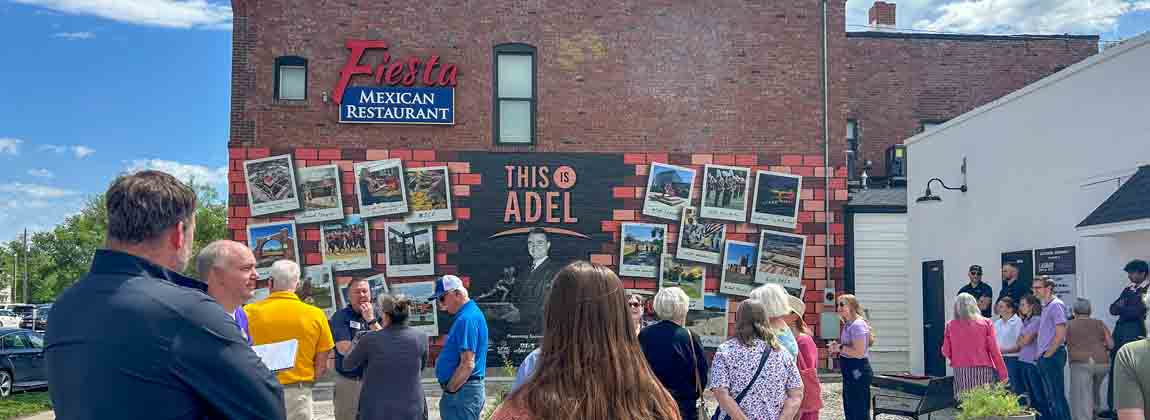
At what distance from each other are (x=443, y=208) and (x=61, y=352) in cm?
1621

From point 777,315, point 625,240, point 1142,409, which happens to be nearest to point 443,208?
point 625,240

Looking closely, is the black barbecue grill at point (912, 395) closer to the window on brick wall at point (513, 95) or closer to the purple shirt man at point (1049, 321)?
the purple shirt man at point (1049, 321)

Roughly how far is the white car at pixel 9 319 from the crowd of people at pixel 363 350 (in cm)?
4093

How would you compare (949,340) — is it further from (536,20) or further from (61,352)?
(536,20)

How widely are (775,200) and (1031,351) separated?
8.11 m

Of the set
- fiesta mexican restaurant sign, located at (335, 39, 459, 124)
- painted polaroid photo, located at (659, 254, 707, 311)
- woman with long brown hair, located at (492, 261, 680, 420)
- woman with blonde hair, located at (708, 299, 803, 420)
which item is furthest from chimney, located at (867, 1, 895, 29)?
woman with long brown hair, located at (492, 261, 680, 420)

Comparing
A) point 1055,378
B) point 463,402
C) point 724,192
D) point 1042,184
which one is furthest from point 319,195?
point 1055,378

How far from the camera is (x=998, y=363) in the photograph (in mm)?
10227

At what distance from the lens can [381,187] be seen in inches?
736

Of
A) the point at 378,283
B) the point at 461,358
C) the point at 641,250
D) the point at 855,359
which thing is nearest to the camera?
the point at 461,358

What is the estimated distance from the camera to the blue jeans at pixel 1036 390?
37.2 feet

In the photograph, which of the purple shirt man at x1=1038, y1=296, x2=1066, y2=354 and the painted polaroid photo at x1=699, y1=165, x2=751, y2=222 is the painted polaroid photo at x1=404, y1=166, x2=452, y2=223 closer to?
the painted polaroid photo at x1=699, y1=165, x2=751, y2=222

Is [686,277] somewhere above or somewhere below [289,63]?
below

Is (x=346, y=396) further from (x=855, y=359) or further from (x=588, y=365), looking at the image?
(x=588, y=365)
